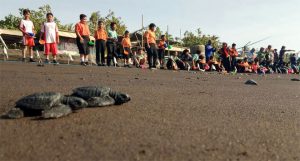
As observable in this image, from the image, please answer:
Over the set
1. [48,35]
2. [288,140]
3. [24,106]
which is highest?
[48,35]

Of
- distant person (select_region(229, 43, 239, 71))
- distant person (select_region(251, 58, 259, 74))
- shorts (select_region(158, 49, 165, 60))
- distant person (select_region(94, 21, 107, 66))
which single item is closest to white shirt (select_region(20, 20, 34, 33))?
distant person (select_region(94, 21, 107, 66))

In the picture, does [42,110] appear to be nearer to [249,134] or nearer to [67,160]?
[67,160]

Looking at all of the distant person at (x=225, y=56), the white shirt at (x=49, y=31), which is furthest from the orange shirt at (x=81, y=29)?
the distant person at (x=225, y=56)

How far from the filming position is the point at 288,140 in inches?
106

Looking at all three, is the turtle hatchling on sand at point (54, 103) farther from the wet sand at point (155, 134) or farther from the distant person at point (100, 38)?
the distant person at point (100, 38)

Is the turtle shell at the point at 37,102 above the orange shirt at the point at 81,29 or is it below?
below

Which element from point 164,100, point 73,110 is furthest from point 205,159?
point 164,100

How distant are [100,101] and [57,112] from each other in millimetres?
569

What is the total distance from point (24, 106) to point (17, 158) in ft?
3.44

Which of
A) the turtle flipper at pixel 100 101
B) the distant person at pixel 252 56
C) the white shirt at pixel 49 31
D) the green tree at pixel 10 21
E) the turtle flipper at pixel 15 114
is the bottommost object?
the turtle flipper at pixel 15 114

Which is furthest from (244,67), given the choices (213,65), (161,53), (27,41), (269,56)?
(27,41)

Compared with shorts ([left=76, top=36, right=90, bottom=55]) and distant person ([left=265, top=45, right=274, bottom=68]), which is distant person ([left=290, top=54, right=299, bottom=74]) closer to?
distant person ([left=265, top=45, right=274, bottom=68])

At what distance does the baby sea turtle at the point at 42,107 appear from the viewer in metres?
3.04

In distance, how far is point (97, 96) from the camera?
3.57 meters
